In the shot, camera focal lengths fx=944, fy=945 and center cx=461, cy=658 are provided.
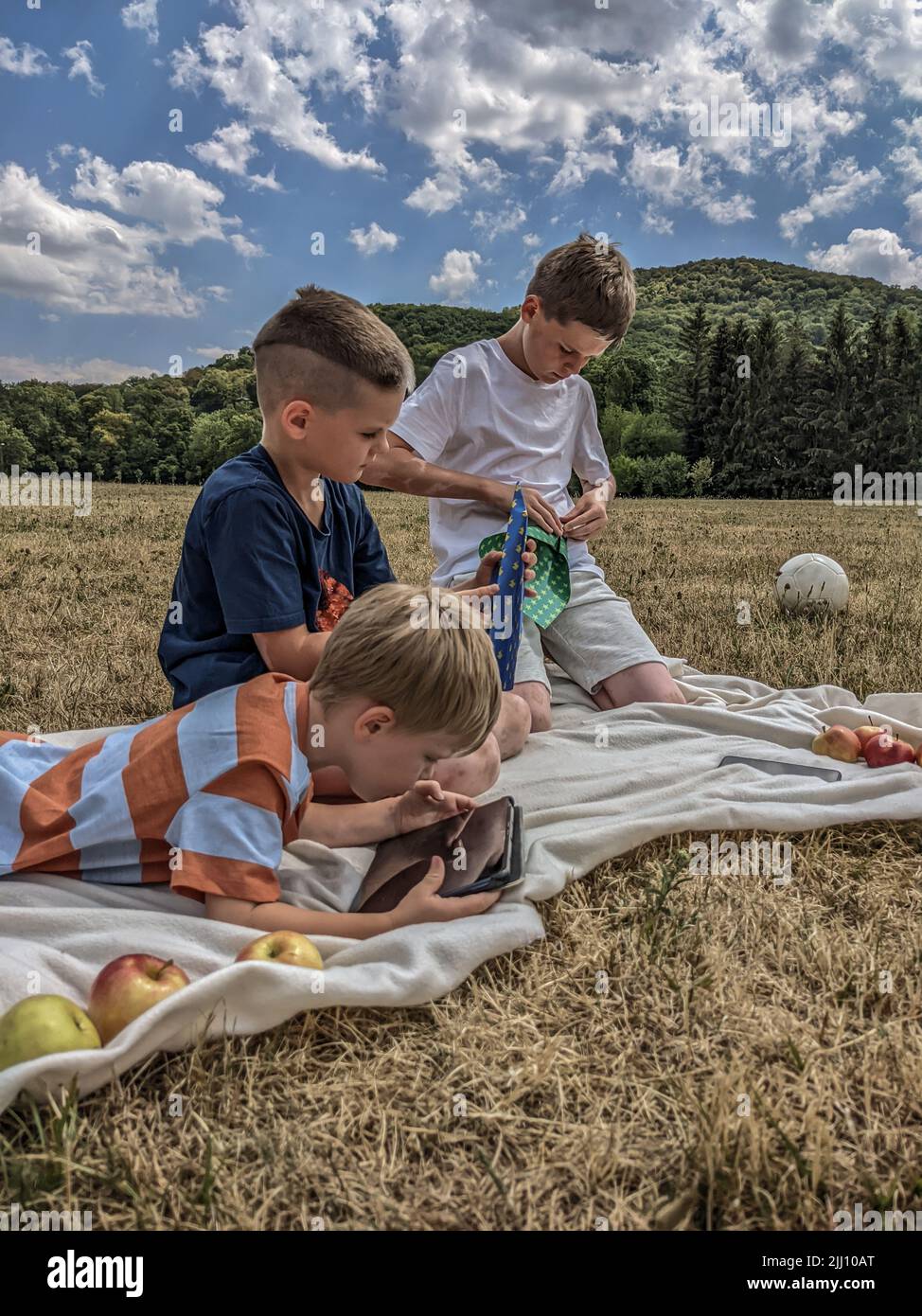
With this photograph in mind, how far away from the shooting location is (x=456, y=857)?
2.91m

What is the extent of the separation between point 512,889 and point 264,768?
0.82 m

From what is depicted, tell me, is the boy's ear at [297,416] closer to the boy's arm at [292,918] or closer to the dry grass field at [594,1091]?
the boy's arm at [292,918]

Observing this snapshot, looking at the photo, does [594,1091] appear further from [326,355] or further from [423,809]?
[326,355]

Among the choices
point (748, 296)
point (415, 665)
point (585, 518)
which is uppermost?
point (748, 296)

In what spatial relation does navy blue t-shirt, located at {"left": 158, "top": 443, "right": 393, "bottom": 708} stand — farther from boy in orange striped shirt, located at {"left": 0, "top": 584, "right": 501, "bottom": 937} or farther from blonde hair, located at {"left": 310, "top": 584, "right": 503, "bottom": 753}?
blonde hair, located at {"left": 310, "top": 584, "right": 503, "bottom": 753}

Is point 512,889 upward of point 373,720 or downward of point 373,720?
downward

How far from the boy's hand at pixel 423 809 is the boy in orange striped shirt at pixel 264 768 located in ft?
0.83

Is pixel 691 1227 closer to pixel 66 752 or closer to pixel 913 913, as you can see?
pixel 913 913

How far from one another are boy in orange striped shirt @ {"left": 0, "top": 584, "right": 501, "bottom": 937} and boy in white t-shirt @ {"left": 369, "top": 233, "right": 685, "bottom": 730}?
168 centimetres

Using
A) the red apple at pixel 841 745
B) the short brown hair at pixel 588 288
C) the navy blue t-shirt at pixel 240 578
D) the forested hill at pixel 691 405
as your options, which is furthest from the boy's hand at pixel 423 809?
the forested hill at pixel 691 405

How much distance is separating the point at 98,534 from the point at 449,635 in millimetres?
10803

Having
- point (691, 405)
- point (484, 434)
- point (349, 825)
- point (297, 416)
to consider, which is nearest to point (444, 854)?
point (349, 825)

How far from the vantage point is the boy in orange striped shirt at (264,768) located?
2.56 m
